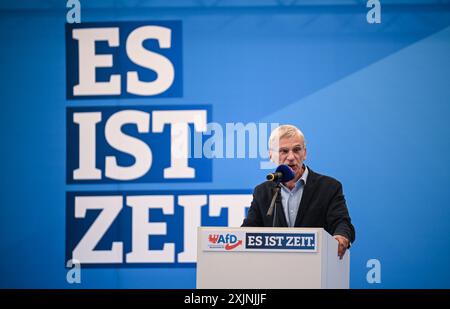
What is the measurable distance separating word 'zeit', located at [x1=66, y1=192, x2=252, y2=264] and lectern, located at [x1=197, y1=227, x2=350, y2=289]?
101 inches

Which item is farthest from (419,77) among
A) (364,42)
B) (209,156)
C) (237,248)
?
(237,248)

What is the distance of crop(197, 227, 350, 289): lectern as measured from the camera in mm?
3590

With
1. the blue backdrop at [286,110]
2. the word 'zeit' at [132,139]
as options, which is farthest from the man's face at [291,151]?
the word 'zeit' at [132,139]

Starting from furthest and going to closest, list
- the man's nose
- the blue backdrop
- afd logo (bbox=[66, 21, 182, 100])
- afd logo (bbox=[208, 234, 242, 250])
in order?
afd logo (bbox=[66, 21, 182, 100])
the blue backdrop
the man's nose
afd logo (bbox=[208, 234, 242, 250])

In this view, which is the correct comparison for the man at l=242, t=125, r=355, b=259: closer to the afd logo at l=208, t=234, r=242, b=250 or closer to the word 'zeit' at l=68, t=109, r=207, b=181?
the afd logo at l=208, t=234, r=242, b=250

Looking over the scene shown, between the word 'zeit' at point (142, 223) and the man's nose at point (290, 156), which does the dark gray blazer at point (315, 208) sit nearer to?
the man's nose at point (290, 156)

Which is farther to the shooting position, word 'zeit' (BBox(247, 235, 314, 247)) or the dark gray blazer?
the dark gray blazer

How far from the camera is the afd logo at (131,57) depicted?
6.44 m

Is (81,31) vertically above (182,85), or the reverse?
(81,31)

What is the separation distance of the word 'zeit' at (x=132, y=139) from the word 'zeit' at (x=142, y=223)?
181 mm

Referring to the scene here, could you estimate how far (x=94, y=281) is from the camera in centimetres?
637

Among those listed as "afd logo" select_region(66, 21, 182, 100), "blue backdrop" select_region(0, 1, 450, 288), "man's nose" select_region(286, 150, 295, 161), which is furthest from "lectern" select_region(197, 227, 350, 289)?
"afd logo" select_region(66, 21, 182, 100)
